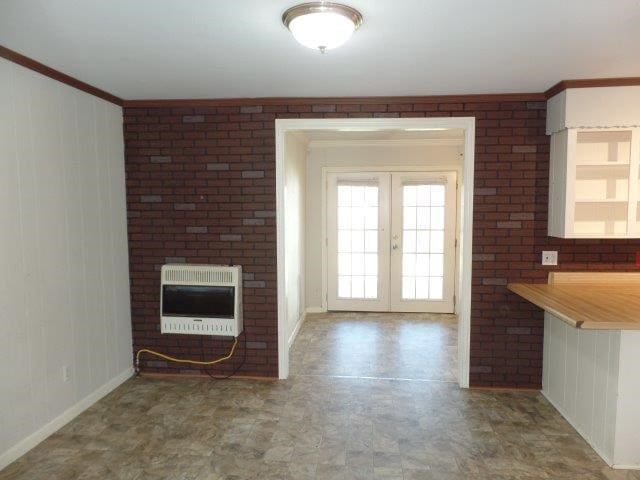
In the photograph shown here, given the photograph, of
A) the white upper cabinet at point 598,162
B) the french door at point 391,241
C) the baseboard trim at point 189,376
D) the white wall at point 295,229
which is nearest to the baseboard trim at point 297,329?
the white wall at point 295,229

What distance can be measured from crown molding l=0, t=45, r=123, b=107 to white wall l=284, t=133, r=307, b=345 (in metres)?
1.73

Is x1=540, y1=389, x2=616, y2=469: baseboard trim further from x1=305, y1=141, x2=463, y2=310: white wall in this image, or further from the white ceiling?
x1=305, y1=141, x2=463, y2=310: white wall

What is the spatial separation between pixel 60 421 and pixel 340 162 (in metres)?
4.36

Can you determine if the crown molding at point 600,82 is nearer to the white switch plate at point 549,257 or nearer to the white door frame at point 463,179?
the white door frame at point 463,179

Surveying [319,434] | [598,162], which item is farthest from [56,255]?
[598,162]

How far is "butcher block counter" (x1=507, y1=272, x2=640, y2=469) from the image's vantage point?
8.32 feet

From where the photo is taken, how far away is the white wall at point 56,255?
8.67 feet

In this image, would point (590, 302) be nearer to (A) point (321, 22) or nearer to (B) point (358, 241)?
(A) point (321, 22)

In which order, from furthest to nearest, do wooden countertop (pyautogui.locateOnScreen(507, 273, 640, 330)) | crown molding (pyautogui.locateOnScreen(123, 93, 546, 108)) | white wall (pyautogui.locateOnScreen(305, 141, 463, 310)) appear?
white wall (pyautogui.locateOnScreen(305, 141, 463, 310)) < crown molding (pyautogui.locateOnScreen(123, 93, 546, 108)) < wooden countertop (pyautogui.locateOnScreen(507, 273, 640, 330))

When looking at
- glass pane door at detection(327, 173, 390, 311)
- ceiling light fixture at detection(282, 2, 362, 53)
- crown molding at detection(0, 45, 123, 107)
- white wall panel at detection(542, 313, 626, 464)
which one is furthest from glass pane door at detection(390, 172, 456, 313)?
ceiling light fixture at detection(282, 2, 362, 53)

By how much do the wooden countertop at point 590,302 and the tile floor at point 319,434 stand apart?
878mm

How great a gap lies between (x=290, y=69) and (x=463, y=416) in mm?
2700

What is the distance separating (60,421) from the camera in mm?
3072

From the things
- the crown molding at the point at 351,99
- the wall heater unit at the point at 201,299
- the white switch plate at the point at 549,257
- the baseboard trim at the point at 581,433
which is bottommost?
the baseboard trim at the point at 581,433
